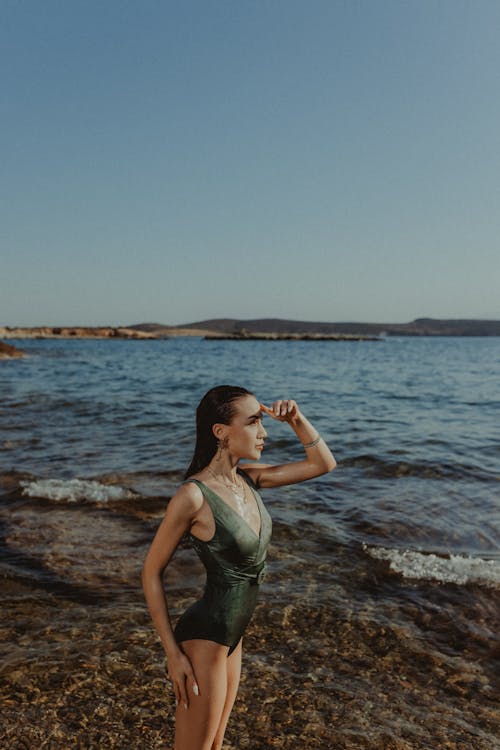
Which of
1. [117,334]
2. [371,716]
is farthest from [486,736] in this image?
[117,334]

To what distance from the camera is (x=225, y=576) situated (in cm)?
270

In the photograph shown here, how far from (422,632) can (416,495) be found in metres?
5.19

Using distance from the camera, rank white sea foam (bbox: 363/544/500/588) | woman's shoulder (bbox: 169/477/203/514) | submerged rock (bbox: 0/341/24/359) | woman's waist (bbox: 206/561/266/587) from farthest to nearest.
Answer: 1. submerged rock (bbox: 0/341/24/359)
2. white sea foam (bbox: 363/544/500/588)
3. woman's waist (bbox: 206/561/266/587)
4. woman's shoulder (bbox: 169/477/203/514)

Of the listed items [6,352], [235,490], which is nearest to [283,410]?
[235,490]

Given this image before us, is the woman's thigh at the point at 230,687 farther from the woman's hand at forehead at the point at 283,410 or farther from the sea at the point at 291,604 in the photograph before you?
the woman's hand at forehead at the point at 283,410

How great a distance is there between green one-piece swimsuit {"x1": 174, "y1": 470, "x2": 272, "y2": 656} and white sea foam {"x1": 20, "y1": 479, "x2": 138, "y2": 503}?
725 centimetres

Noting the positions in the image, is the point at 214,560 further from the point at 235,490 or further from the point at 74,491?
the point at 74,491

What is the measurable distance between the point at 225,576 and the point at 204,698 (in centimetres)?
56

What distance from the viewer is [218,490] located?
8.96 feet

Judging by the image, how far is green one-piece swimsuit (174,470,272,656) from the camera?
8.69 feet

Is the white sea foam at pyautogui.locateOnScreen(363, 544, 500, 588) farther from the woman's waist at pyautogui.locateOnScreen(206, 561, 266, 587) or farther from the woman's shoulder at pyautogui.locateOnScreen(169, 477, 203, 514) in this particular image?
the woman's shoulder at pyautogui.locateOnScreen(169, 477, 203, 514)

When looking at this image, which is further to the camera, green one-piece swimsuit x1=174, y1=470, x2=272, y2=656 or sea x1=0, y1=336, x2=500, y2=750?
sea x1=0, y1=336, x2=500, y2=750

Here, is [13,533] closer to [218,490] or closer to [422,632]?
[422,632]

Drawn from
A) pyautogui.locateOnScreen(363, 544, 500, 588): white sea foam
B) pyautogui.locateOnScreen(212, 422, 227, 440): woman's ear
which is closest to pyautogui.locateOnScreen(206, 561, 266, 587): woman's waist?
pyautogui.locateOnScreen(212, 422, 227, 440): woman's ear
